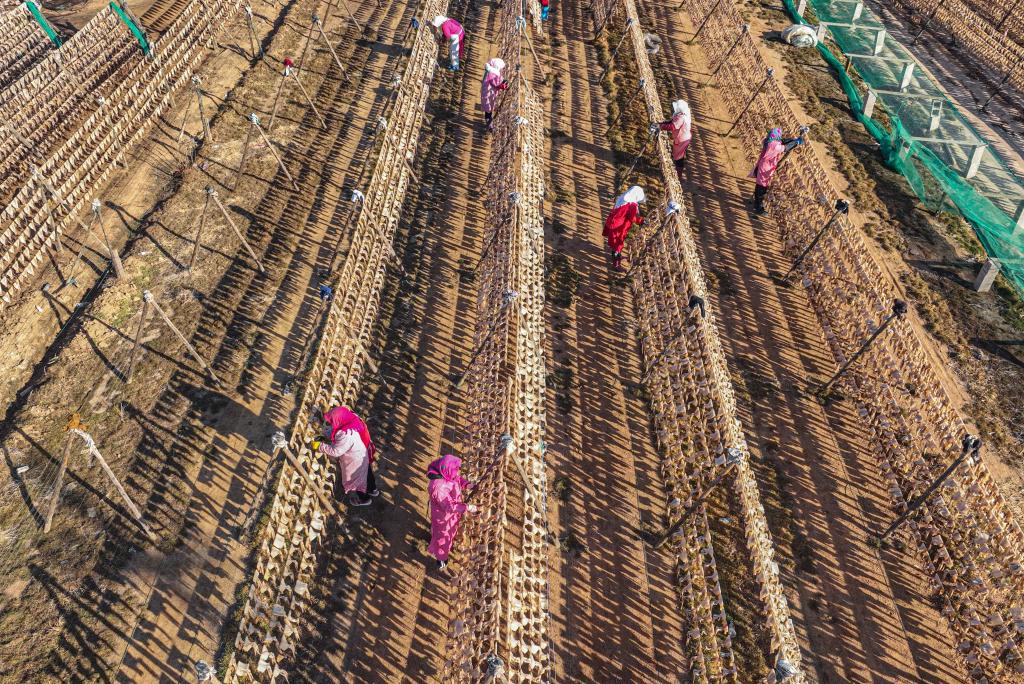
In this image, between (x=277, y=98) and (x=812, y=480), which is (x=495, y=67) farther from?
(x=812, y=480)

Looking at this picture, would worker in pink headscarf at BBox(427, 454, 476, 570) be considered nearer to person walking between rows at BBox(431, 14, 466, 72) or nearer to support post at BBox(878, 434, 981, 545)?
support post at BBox(878, 434, 981, 545)

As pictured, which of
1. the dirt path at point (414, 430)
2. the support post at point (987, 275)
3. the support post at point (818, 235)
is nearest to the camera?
the dirt path at point (414, 430)

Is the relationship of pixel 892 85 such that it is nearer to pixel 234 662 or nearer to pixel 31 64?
pixel 234 662

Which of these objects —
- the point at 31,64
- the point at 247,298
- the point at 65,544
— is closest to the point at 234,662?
the point at 65,544

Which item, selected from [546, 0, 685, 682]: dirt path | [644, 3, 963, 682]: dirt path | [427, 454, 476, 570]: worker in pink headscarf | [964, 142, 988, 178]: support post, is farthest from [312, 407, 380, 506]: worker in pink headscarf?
[964, 142, 988, 178]: support post

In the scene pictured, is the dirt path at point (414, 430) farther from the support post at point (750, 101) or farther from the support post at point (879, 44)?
the support post at point (879, 44)

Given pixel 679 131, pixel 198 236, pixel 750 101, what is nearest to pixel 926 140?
pixel 750 101

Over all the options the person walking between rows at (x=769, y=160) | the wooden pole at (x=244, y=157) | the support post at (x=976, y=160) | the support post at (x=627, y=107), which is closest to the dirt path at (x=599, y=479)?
the support post at (x=627, y=107)
